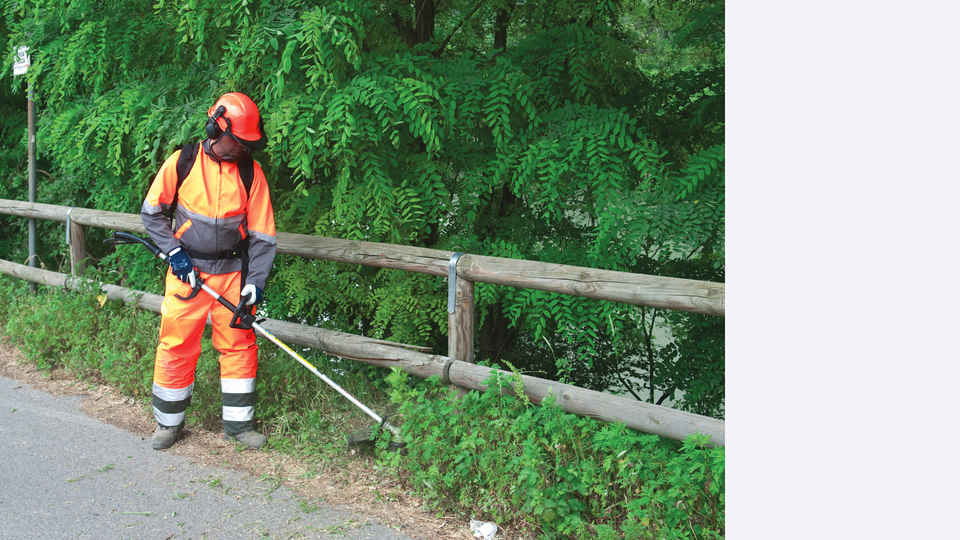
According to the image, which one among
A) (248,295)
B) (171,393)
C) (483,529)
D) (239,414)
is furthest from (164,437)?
(483,529)

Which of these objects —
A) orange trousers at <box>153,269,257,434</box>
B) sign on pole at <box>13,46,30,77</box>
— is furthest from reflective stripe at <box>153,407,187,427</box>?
sign on pole at <box>13,46,30,77</box>

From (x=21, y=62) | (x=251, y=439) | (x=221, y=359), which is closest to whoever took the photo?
(x=251, y=439)

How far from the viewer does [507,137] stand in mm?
5520

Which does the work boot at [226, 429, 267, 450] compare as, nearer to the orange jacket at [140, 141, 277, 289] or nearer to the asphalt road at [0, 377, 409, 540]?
the asphalt road at [0, 377, 409, 540]

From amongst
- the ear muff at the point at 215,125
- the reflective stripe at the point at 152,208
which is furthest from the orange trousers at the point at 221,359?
the ear muff at the point at 215,125

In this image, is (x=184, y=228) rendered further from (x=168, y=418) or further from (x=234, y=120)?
(x=168, y=418)

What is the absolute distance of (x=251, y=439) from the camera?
5.47 metres

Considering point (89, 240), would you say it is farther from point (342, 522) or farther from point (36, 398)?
point (342, 522)

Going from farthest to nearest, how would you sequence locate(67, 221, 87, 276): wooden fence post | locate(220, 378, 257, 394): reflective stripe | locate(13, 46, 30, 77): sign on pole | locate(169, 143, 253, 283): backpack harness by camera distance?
locate(67, 221, 87, 276): wooden fence post, locate(13, 46, 30, 77): sign on pole, locate(220, 378, 257, 394): reflective stripe, locate(169, 143, 253, 283): backpack harness

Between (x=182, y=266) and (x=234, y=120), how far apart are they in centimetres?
94

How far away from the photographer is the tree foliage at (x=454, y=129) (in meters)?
5.18

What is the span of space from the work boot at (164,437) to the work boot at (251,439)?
39 cm

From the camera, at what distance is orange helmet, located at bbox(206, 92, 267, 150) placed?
202 inches

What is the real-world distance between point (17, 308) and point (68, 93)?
2649 millimetres
